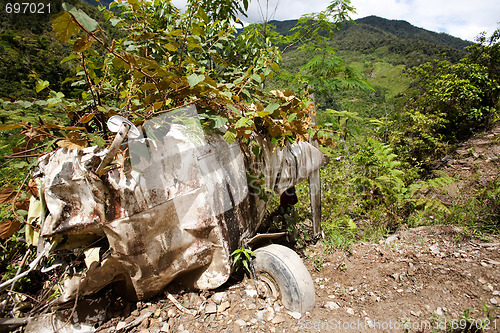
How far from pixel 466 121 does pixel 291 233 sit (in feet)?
29.0

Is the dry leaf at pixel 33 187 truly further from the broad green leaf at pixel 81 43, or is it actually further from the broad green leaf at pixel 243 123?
the broad green leaf at pixel 243 123

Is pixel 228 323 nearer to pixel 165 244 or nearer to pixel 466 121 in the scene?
pixel 165 244

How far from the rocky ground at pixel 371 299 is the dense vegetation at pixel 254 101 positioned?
65cm

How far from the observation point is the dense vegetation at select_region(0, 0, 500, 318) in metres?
1.58

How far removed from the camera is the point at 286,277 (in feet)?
6.55

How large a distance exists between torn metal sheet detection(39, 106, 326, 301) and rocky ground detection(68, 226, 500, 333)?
211 mm

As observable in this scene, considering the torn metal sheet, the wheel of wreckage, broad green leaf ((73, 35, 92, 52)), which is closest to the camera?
broad green leaf ((73, 35, 92, 52))

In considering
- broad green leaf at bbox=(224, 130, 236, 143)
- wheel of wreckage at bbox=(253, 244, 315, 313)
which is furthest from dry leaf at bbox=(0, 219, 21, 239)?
wheel of wreckage at bbox=(253, 244, 315, 313)

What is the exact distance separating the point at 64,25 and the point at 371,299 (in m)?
3.31

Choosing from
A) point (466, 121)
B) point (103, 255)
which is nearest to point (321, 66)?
point (103, 255)

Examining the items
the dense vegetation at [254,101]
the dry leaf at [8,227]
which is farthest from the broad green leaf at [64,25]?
the dry leaf at [8,227]

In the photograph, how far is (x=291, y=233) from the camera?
11.7ft

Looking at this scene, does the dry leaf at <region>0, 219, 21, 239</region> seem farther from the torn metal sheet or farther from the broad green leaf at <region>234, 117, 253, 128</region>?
the broad green leaf at <region>234, 117, 253, 128</region>

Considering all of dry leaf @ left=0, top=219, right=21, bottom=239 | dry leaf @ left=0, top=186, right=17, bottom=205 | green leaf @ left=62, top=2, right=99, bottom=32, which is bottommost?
dry leaf @ left=0, top=219, right=21, bottom=239
